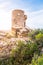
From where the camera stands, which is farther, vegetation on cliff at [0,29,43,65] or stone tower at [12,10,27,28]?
stone tower at [12,10,27,28]

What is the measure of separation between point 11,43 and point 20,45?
14.8 inches

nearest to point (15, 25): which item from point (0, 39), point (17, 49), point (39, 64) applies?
point (0, 39)

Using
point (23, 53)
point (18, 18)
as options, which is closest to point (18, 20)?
point (18, 18)

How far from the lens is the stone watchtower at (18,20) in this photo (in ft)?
36.4

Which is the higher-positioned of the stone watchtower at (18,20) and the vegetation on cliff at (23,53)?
the stone watchtower at (18,20)

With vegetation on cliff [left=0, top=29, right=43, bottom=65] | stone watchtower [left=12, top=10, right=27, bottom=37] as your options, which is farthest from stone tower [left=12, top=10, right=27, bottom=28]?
vegetation on cliff [left=0, top=29, right=43, bottom=65]

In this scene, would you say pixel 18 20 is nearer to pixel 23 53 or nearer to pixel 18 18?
pixel 18 18

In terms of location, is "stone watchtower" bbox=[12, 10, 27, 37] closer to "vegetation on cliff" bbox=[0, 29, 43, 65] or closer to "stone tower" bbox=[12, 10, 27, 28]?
"stone tower" bbox=[12, 10, 27, 28]

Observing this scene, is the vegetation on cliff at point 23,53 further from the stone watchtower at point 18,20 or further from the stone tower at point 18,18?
the stone tower at point 18,18

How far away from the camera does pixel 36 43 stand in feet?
32.9

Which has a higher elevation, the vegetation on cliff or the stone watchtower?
the stone watchtower

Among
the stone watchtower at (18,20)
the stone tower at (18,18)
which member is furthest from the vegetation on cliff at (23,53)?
the stone tower at (18,18)

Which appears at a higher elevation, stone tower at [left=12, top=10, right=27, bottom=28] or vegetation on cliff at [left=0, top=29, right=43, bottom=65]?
stone tower at [left=12, top=10, right=27, bottom=28]

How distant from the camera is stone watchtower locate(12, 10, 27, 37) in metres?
11.1
